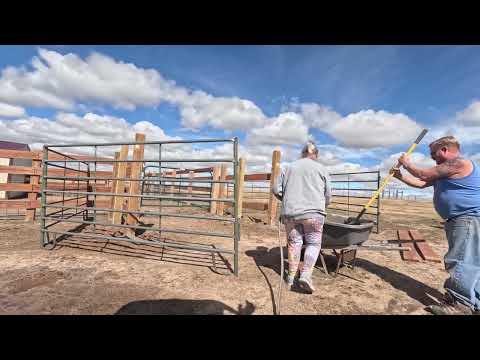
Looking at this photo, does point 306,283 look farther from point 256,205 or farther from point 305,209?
point 256,205

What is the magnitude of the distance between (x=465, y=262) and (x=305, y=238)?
1.58 metres

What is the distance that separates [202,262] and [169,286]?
38.7 inches

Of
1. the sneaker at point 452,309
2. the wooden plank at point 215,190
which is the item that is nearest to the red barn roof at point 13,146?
the wooden plank at point 215,190

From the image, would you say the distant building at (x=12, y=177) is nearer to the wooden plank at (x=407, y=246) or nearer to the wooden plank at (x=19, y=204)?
the wooden plank at (x=19, y=204)

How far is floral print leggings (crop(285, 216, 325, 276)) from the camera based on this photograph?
2.79 m

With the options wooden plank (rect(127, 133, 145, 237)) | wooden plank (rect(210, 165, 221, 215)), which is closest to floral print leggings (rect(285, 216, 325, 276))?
wooden plank (rect(127, 133, 145, 237))

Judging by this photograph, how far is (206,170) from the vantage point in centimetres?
958

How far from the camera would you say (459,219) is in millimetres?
2406

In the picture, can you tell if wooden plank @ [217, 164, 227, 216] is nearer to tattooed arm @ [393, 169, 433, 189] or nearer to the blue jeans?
tattooed arm @ [393, 169, 433, 189]

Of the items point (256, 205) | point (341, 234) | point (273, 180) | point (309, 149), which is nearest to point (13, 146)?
point (256, 205)
